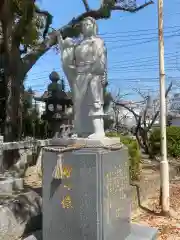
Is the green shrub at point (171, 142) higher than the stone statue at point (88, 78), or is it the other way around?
the stone statue at point (88, 78)

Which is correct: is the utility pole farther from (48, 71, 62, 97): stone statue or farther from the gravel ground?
(48, 71, 62, 97): stone statue

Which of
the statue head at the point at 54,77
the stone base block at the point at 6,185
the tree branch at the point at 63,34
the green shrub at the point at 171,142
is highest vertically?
the tree branch at the point at 63,34

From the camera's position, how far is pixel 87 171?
3.62m

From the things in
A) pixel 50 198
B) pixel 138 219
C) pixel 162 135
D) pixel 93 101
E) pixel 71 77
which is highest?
pixel 71 77

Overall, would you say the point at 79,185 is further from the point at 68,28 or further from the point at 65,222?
the point at 68,28

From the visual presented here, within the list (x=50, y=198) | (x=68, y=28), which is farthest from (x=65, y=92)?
(x=50, y=198)

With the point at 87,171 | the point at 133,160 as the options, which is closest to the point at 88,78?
the point at 87,171

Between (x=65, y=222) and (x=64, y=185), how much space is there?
43cm

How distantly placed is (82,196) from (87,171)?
29 cm

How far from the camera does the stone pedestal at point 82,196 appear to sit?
3613 mm

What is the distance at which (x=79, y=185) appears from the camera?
366cm

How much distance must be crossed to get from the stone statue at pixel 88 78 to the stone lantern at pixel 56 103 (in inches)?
216

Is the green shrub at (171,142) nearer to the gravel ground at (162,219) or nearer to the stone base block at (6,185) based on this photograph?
the gravel ground at (162,219)

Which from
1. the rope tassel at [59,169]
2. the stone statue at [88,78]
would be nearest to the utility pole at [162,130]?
the stone statue at [88,78]
